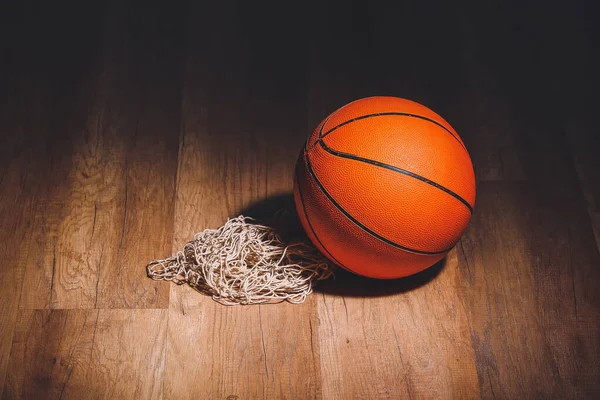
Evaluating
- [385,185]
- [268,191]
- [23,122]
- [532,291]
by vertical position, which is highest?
[385,185]

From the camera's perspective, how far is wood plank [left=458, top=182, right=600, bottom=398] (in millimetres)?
1692

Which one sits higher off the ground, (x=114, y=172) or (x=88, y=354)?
(x=114, y=172)

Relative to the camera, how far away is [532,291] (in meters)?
1.84

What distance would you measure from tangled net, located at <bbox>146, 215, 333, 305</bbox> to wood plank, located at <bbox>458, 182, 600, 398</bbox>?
48 centimetres

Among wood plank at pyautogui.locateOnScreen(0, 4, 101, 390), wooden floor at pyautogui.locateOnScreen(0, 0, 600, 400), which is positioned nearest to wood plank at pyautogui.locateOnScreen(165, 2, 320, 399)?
wooden floor at pyautogui.locateOnScreen(0, 0, 600, 400)

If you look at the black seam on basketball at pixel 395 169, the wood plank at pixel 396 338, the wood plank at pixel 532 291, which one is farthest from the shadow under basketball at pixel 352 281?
the black seam on basketball at pixel 395 169

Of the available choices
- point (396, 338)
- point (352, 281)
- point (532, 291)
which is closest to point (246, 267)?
point (352, 281)

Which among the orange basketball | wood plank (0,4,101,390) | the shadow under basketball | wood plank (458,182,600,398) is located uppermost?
the orange basketball

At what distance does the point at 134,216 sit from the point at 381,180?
2.84 feet

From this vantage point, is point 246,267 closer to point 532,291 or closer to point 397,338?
point 397,338

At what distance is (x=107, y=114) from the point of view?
2.25 m

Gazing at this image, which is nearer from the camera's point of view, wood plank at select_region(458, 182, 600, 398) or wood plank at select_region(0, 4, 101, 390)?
wood plank at select_region(458, 182, 600, 398)

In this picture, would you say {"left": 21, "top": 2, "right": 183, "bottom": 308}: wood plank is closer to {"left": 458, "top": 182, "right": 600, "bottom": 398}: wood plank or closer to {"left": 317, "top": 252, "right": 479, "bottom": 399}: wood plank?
{"left": 317, "top": 252, "right": 479, "bottom": 399}: wood plank

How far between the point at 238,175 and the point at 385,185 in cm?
70
